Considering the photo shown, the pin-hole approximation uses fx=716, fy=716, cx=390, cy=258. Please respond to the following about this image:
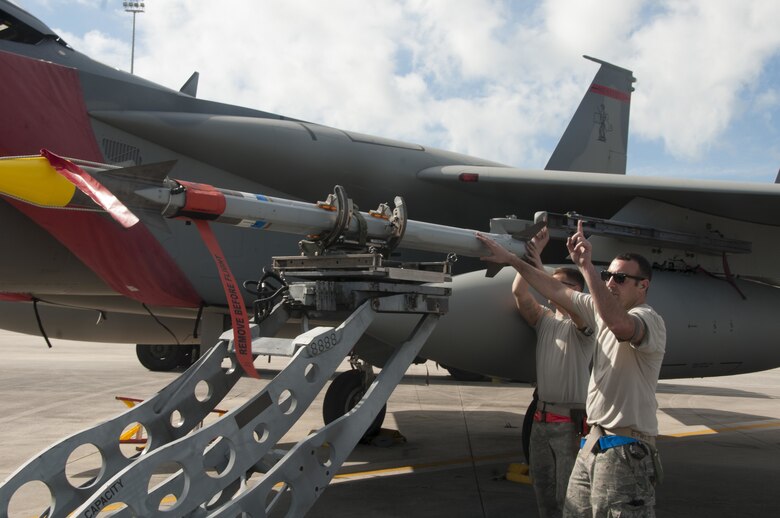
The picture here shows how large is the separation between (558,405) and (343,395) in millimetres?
3562

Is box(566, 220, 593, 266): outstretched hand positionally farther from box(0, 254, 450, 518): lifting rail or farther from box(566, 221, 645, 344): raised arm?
box(0, 254, 450, 518): lifting rail

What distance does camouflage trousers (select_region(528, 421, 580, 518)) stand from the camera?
4219 mm

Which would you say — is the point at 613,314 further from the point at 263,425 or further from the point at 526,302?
the point at 526,302

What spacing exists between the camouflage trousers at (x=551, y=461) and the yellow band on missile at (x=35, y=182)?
3.00m

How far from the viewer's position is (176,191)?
3635mm

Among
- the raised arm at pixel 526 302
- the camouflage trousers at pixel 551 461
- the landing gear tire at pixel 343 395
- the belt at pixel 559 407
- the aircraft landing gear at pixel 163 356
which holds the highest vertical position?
the raised arm at pixel 526 302

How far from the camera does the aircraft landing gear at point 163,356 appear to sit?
13.4 m

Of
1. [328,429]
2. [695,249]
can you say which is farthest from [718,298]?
[328,429]

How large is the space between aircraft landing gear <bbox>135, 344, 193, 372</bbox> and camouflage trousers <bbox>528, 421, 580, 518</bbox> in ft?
33.2

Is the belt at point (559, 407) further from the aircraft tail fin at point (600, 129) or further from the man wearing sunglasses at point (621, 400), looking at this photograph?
the aircraft tail fin at point (600, 129)

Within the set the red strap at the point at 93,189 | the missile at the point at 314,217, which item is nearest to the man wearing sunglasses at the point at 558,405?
the missile at the point at 314,217

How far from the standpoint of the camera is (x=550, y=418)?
441 cm

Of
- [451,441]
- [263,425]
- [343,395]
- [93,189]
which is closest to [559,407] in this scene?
[263,425]

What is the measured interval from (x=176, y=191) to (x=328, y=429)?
57.8 inches
